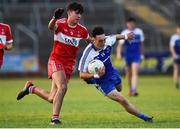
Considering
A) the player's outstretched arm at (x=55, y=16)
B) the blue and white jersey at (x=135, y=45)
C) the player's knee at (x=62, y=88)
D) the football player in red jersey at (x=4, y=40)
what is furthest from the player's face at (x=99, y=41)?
the blue and white jersey at (x=135, y=45)

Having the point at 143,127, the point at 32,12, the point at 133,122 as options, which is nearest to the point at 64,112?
the point at 133,122

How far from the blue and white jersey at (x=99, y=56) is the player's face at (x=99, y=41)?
10 cm

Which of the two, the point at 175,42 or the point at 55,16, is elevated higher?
the point at 55,16

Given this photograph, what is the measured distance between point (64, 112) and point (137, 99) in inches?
183

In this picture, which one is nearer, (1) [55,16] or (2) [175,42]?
(1) [55,16]

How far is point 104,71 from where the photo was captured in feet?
42.9

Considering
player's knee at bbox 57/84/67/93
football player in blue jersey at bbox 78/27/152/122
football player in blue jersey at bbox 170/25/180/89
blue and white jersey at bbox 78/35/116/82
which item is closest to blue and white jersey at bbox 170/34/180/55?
football player in blue jersey at bbox 170/25/180/89

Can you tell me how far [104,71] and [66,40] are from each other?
1.18m

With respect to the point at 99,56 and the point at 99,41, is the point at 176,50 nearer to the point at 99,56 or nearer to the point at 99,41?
the point at 99,56

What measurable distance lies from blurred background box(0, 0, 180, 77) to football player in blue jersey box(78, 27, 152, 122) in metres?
22.3

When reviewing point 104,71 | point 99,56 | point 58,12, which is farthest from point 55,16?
point 104,71

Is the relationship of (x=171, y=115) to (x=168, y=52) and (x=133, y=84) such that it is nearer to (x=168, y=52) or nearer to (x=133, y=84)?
(x=133, y=84)

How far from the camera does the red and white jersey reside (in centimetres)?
1366

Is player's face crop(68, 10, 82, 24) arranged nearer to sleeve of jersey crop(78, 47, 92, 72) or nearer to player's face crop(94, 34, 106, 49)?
player's face crop(94, 34, 106, 49)
